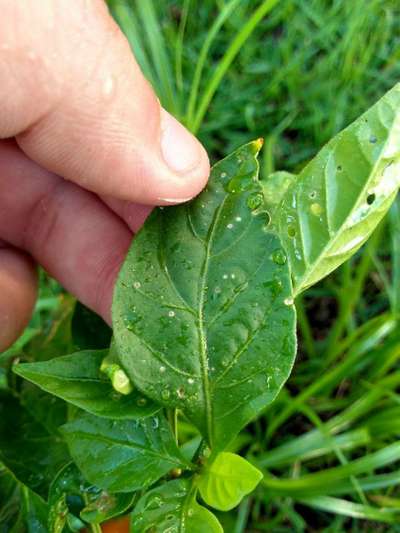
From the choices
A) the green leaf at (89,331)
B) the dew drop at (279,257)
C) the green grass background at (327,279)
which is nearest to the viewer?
the dew drop at (279,257)

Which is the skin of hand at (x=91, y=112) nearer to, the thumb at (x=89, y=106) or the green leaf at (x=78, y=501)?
the thumb at (x=89, y=106)

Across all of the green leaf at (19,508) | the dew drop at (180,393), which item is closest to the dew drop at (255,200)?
the dew drop at (180,393)

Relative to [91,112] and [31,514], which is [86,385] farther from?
[91,112]

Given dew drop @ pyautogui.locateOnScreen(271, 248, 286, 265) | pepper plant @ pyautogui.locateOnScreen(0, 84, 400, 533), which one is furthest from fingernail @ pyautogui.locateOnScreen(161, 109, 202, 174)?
dew drop @ pyautogui.locateOnScreen(271, 248, 286, 265)

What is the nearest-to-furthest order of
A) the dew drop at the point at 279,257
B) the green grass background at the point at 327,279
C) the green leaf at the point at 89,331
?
the dew drop at the point at 279,257, the green leaf at the point at 89,331, the green grass background at the point at 327,279

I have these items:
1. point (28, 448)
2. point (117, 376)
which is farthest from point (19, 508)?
point (117, 376)

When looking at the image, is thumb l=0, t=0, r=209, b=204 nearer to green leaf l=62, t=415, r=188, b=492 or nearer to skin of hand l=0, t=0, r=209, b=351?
skin of hand l=0, t=0, r=209, b=351
